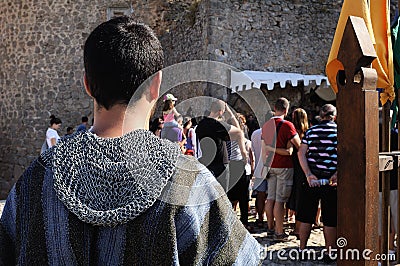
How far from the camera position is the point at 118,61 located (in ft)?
3.92

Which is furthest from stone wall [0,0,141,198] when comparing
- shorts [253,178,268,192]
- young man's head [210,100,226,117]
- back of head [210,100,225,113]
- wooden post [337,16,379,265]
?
wooden post [337,16,379,265]

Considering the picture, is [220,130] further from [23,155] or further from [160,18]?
[23,155]

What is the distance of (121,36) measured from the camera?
1217 mm

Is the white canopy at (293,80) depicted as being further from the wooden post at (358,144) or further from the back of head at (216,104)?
the wooden post at (358,144)

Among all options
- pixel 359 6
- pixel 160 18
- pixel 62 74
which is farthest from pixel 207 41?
pixel 359 6

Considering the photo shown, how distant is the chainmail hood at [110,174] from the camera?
114cm

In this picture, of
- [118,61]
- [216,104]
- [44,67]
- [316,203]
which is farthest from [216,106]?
[44,67]

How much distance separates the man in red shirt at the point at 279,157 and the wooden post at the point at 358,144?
2.61 meters

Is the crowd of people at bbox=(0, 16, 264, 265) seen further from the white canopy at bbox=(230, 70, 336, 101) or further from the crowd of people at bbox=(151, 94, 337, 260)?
the white canopy at bbox=(230, 70, 336, 101)

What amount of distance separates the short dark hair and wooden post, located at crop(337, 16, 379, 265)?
1112 millimetres

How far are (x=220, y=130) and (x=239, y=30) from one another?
19.0 ft

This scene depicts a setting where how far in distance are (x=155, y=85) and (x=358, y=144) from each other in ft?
3.72

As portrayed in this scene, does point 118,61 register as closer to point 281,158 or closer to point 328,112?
point 328,112

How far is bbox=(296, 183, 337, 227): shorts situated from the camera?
4.47m
